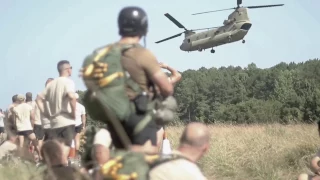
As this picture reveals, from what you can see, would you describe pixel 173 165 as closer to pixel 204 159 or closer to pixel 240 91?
pixel 204 159

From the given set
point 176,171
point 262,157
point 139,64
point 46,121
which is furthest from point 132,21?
point 262,157

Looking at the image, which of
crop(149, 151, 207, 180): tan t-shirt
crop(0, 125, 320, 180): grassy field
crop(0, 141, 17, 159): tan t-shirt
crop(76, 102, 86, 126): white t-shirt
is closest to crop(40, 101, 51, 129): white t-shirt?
crop(0, 141, 17, 159): tan t-shirt

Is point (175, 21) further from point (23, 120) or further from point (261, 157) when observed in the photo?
point (23, 120)

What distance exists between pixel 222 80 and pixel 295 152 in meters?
105

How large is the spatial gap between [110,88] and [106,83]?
46 mm

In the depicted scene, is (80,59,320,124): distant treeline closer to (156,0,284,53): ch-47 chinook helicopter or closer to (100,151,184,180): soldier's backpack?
(156,0,284,53): ch-47 chinook helicopter

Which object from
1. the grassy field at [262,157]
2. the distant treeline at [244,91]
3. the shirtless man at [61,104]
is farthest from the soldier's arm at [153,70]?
the distant treeline at [244,91]

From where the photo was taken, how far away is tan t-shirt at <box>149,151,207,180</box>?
434cm

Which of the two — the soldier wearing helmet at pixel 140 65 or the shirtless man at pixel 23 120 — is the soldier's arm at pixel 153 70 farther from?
the shirtless man at pixel 23 120

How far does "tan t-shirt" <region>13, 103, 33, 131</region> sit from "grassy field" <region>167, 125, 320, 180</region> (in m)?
3.46

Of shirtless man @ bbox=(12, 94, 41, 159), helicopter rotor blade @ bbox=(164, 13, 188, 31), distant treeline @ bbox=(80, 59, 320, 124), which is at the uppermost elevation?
helicopter rotor blade @ bbox=(164, 13, 188, 31)

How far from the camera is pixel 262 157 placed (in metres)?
12.6

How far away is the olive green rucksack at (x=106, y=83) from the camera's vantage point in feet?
14.6

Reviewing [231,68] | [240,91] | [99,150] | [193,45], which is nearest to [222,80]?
[240,91]
